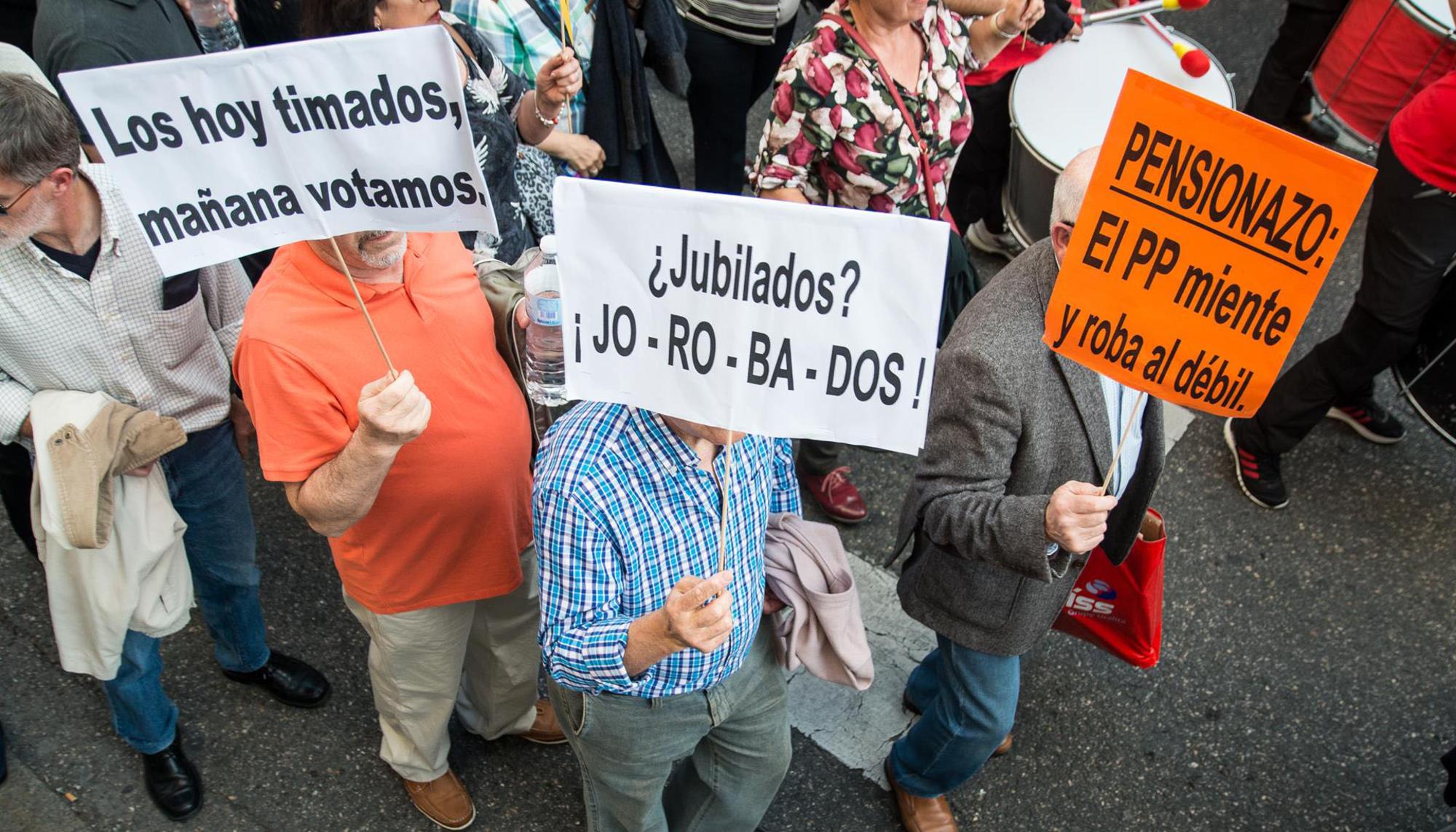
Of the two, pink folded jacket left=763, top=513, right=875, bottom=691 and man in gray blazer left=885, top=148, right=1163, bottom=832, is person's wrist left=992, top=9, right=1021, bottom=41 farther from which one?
pink folded jacket left=763, top=513, right=875, bottom=691

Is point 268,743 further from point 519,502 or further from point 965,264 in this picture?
point 965,264

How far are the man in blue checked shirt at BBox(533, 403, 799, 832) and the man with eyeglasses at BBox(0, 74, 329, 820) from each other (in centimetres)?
105

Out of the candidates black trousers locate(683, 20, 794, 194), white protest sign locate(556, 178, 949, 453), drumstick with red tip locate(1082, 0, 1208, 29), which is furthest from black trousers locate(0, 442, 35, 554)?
drumstick with red tip locate(1082, 0, 1208, 29)

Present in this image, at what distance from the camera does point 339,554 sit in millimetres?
2447

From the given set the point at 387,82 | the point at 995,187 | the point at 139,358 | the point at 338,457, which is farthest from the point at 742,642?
the point at 995,187

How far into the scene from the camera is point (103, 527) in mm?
2439

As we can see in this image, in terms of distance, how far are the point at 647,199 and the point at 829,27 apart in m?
1.68

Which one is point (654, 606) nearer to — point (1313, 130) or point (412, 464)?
point (412, 464)

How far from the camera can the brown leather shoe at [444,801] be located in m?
2.94

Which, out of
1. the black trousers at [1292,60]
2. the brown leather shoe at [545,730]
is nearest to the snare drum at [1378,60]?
the black trousers at [1292,60]

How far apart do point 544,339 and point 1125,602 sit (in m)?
1.56

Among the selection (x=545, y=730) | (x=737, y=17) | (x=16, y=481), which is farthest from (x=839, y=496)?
(x=16, y=481)

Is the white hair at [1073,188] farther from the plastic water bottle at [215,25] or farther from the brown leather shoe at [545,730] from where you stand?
the plastic water bottle at [215,25]

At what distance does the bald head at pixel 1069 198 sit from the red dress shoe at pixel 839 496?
176 cm
